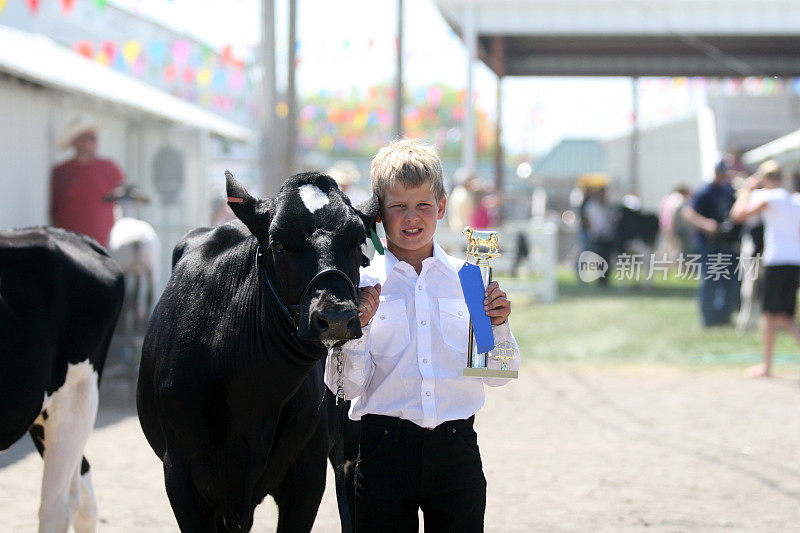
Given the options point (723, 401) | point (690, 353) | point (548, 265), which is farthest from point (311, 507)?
point (548, 265)

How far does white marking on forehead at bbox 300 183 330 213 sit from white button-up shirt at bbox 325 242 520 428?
0.39 metres

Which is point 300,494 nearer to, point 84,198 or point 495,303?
point 495,303

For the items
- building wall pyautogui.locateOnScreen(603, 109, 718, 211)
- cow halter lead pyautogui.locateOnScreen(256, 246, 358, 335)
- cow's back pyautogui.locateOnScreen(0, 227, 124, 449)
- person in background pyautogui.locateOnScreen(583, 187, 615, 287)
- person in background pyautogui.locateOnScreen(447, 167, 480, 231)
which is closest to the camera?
cow halter lead pyautogui.locateOnScreen(256, 246, 358, 335)

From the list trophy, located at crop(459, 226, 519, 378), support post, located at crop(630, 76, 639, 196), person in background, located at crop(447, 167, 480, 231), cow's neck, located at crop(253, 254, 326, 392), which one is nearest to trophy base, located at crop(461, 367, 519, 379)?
trophy, located at crop(459, 226, 519, 378)

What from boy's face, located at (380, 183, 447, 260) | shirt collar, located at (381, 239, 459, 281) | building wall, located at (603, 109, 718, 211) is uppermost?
building wall, located at (603, 109, 718, 211)

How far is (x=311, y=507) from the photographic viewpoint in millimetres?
3602

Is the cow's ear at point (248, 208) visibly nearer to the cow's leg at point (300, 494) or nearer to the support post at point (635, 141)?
the cow's leg at point (300, 494)

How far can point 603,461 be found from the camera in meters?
7.09

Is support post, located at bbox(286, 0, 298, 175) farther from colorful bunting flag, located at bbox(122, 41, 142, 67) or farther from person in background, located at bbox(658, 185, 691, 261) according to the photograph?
colorful bunting flag, located at bbox(122, 41, 142, 67)

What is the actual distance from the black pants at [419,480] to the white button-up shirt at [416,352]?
2.4 inches

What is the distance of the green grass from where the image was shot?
11.7 meters

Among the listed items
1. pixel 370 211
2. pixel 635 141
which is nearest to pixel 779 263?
pixel 370 211

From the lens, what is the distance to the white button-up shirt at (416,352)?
3.40 m

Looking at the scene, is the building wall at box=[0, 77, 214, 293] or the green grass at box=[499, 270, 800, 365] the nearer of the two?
the building wall at box=[0, 77, 214, 293]
